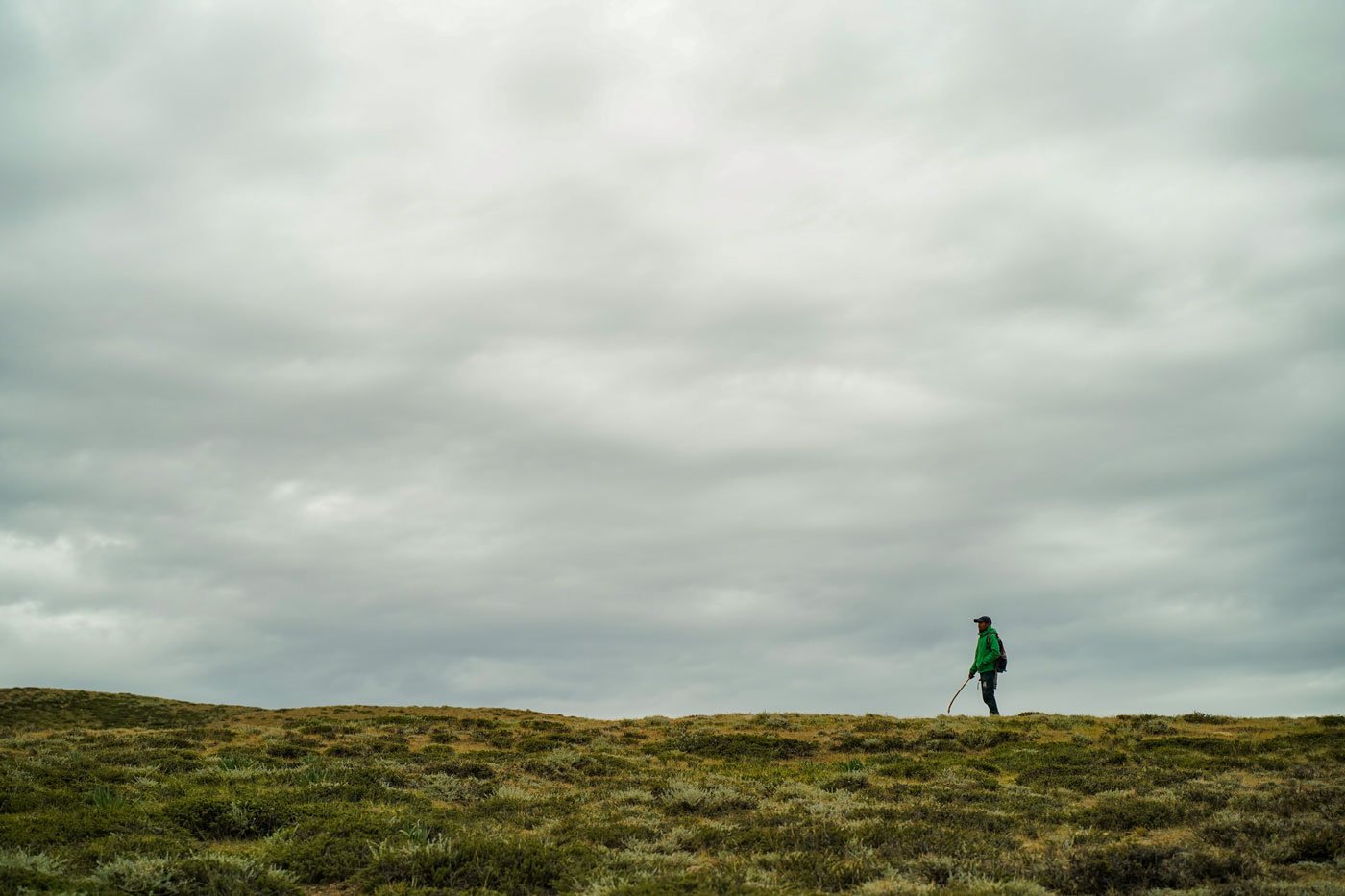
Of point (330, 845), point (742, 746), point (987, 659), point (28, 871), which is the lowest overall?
point (742, 746)

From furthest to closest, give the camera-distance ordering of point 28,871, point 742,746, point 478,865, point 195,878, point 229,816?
point 742,746, point 229,816, point 478,865, point 195,878, point 28,871

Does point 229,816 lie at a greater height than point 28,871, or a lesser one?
lesser

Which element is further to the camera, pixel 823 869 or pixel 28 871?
pixel 823 869

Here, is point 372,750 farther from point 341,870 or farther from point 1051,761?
point 1051,761

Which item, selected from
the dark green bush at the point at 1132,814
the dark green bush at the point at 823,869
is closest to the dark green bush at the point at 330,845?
the dark green bush at the point at 823,869

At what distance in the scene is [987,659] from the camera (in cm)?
2958

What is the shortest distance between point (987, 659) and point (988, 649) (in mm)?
322

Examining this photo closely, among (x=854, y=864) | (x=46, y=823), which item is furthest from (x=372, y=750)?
(x=854, y=864)

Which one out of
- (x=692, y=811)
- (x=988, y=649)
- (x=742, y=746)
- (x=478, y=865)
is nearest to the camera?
(x=478, y=865)

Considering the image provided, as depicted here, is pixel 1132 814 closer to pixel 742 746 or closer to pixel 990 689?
pixel 742 746

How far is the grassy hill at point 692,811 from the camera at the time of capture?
1025cm

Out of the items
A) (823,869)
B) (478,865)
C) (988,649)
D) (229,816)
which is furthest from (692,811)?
(988,649)

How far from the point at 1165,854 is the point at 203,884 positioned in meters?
11.2

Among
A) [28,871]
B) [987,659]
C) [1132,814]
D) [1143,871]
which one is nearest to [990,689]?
[987,659]
